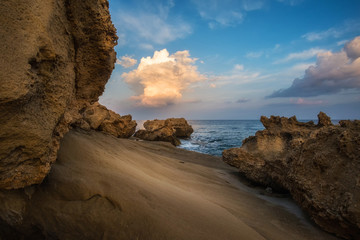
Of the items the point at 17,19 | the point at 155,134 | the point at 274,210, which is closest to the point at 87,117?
the point at 17,19

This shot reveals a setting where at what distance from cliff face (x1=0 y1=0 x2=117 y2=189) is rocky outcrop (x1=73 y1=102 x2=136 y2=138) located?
3041 millimetres

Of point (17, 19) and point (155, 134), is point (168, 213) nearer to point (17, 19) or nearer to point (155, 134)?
point (17, 19)

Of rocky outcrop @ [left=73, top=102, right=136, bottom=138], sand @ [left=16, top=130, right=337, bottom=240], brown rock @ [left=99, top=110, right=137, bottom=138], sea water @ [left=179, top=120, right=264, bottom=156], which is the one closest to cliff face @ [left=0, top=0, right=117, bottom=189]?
sand @ [left=16, top=130, right=337, bottom=240]

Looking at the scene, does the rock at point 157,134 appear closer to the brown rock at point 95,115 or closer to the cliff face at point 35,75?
the brown rock at point 95,115

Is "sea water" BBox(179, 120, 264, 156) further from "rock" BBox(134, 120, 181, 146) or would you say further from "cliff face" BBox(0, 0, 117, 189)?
"cliff face" BBox(0, 0, 117, 189)

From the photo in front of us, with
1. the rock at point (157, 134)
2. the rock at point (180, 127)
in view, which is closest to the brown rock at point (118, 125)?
the rock at point (157, 134)

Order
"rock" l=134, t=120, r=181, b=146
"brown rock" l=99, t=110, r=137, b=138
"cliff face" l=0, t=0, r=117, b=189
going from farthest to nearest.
A: "rock" l=134, t=120, r=181, b=146
"brown rock" l=99, t=110, r=137, b=138
"cliff face" l=0, t=0, r=117, b=189

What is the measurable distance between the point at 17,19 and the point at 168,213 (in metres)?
1.92

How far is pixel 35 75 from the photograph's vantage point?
140cm

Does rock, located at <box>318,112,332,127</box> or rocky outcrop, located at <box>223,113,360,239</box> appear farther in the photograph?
rock, located at <box>318,112,332,127</box>

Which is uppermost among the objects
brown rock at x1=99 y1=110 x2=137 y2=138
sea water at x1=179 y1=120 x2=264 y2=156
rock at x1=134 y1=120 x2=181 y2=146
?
brown rock at x1=99 y1=110 x2=137 y2=138

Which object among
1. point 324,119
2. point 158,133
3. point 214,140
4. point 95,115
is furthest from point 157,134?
point 324,119

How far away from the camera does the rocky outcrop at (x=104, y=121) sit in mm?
6215

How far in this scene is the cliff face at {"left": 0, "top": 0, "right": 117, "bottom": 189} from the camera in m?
1.27
